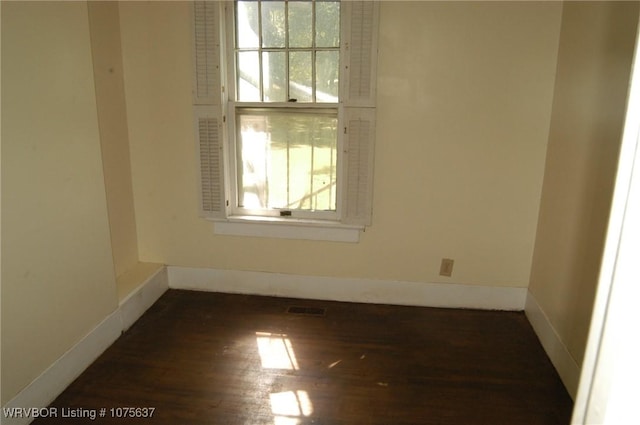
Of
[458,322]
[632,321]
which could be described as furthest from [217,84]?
[632,321]

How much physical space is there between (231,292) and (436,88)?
6.80 feet

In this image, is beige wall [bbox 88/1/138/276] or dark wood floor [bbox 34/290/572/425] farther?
beige wall [bbox 88/1/138/276]

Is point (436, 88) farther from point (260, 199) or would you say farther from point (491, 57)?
point (260, 199)

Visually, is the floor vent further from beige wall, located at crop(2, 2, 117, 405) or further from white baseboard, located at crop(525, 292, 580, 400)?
white baseboard, located at crop(525, 292, 580, 400)

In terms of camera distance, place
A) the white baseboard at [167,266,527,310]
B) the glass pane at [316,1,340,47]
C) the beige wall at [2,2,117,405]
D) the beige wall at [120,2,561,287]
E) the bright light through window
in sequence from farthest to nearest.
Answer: the white baseboard at [167,266,527,310] → the glass pane at [316,1,340,47] → the beige wall at [120,2,561,287] → the bright light through window → the beige wall at [2,2,117,405]

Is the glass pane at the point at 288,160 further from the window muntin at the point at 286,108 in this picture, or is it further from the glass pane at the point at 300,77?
the glass pane at the point at 300,77

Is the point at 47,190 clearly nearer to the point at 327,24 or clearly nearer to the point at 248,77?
the point at 248,77

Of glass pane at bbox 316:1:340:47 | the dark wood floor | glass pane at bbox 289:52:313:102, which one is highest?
glass pane at bbox 316:1:340:47

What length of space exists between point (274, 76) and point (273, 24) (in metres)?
0.33

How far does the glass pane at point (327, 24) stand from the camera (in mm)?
2752

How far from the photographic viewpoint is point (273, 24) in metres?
2.80

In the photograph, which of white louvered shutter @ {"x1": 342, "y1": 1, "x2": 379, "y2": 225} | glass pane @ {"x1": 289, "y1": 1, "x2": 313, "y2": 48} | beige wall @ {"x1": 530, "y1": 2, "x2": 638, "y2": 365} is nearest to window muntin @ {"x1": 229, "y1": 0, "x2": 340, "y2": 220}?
glass pane @ {"x1": 289, "y1": 1, "x2": 313, "y2": 48}

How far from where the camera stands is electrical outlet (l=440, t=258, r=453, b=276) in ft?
9.76

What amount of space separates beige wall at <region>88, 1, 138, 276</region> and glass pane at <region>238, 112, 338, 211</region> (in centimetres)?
84
